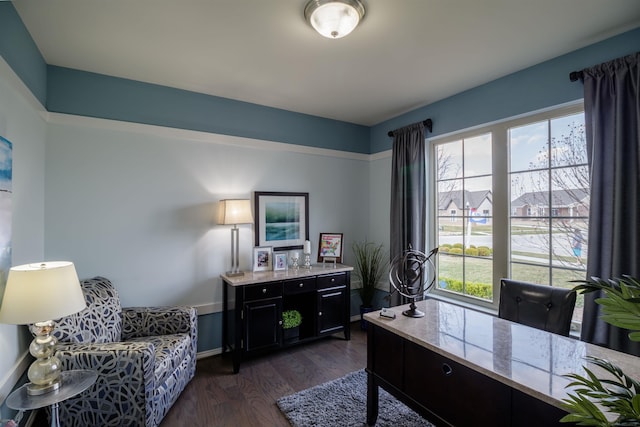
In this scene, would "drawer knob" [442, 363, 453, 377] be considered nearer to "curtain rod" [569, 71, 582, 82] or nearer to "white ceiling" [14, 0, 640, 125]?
"white ceiling" [14, 0, 640, 125]

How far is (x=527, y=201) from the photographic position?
109 inches

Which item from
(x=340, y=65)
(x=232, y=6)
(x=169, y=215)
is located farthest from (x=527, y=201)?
(x=169, y=215)

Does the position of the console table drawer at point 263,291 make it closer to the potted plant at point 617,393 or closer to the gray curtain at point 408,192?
the gray curtain at point 408,192

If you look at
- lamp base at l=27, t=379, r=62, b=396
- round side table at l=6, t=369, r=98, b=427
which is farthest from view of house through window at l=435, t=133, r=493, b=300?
lamp base at l=27, t=379, r=62, b=396

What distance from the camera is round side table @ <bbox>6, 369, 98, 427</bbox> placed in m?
1.56

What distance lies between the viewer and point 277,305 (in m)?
3.10

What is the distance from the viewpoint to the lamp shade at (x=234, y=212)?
9.96 feet

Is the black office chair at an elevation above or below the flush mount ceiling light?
below

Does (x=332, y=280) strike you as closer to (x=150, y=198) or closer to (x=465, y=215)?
(x=465, y=215)

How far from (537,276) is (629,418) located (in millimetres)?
2183

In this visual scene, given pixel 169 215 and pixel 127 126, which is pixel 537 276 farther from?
pixel 127 126

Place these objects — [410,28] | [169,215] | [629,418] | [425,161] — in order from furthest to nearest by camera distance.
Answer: [425,161] → [169,215] → [410,28] → [629,418]

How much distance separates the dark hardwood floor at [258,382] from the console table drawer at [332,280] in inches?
26.3

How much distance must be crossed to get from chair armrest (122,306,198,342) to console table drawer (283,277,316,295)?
3.08ft
